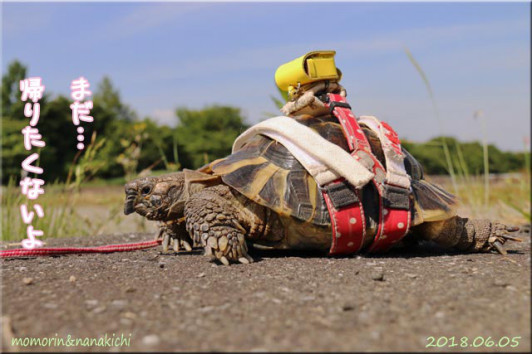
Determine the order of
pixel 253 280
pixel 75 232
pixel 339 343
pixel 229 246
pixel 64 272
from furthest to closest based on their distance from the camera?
1. pixel 75 232
2. pixel 229 246
3. pixel 64 272
4. pixel 253 280
5. pixel 339 343

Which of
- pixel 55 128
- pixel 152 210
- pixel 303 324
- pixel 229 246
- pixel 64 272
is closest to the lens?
pixel 303 324

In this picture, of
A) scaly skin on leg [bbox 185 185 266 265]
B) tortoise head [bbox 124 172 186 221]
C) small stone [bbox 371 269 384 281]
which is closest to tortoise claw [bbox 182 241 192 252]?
tortoise head [bbox 124 172 186 221]

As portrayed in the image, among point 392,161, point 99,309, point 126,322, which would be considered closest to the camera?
point 126,322

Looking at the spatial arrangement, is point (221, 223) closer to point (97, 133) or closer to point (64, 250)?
point (64, 250)

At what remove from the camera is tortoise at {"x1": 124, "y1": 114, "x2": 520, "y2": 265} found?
3.16 meters

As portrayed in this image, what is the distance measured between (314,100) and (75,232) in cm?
392

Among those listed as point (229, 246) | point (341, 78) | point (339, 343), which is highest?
point (341, 78)

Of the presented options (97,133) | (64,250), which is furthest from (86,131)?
(64,250)

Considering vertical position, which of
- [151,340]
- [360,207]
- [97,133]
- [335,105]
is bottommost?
[151,340]

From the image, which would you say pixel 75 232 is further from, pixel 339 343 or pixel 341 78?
pixel 339 343

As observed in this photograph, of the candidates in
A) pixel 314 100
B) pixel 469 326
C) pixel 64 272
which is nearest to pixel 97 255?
pixel 64 272

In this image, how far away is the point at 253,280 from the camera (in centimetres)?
258

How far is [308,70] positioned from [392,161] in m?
0.89

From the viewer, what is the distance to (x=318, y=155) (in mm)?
3223
